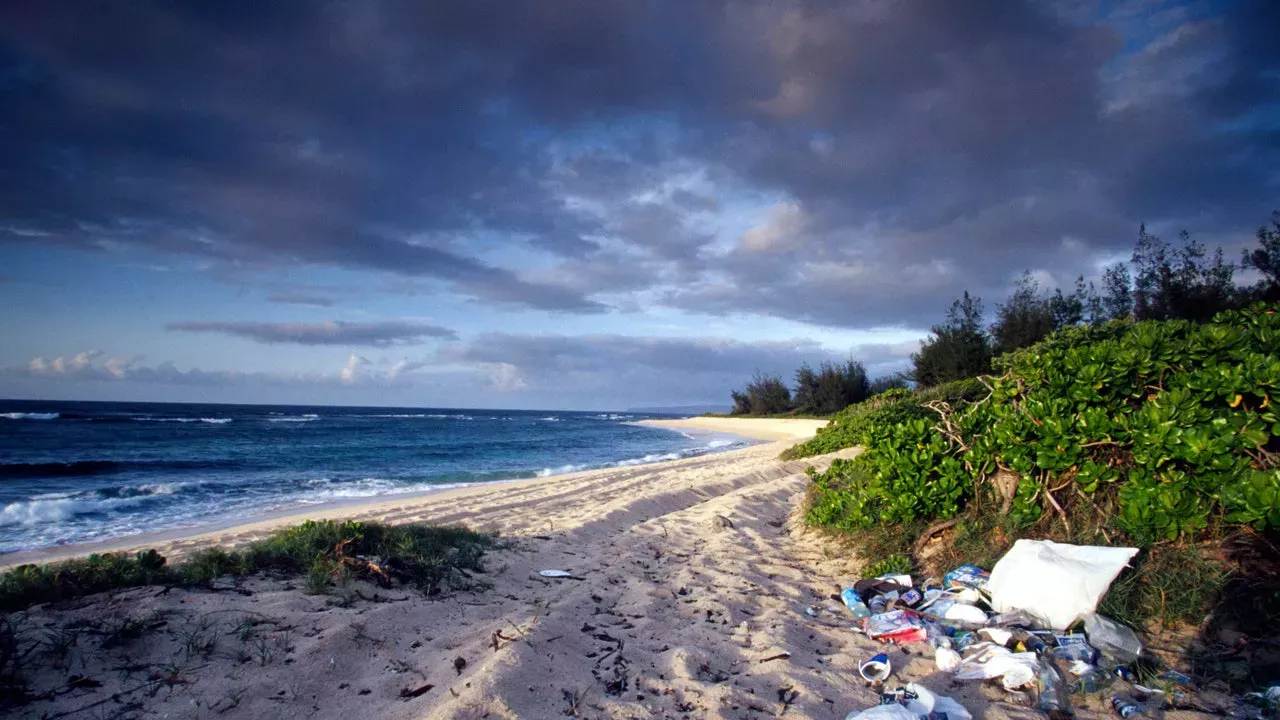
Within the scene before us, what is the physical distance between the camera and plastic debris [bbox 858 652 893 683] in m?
2.94

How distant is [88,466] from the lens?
Result: 17.9 m

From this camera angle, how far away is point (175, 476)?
53.3 feet

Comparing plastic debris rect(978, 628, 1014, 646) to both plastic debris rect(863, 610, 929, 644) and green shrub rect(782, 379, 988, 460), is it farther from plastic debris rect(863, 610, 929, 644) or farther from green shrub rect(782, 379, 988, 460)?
green shrub rect(782, 379, 988, 460)

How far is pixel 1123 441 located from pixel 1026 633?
171 centimetres

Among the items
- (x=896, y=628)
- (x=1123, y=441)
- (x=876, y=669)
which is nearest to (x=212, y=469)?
(x=896, y=628)

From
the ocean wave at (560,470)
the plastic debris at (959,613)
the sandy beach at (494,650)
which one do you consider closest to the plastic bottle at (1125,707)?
the sandy beach at (494,650)

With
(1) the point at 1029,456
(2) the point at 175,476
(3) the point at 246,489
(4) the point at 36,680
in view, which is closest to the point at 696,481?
(1) the point at 1029,456

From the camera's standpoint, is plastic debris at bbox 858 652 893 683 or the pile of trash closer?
the pile of trash

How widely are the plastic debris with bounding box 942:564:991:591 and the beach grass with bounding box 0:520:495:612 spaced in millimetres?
3549

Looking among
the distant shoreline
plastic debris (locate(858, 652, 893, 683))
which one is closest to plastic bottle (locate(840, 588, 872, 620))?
plastic debris (locate(858, 652, 893, 683))

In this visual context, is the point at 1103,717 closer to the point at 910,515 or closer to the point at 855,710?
the point at 855,710

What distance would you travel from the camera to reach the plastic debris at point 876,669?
2.94m

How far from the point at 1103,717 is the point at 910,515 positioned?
2.34 meters

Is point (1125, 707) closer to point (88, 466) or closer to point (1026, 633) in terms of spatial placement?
point (1026, 633)
